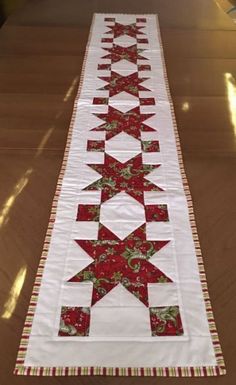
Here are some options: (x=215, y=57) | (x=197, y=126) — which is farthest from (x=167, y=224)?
(x=215, y=57)

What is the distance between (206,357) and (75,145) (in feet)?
2.36

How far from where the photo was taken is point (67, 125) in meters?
1.26

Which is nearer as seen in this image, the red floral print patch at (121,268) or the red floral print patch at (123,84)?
the red floral print patch at (121,268)

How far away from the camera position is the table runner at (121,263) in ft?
2.29

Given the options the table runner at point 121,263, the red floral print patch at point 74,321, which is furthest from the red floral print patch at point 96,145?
the red floral print patch at point 74,321

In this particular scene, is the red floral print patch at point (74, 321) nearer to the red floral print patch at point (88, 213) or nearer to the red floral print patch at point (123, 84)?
the red floral print patch at point (88, 213)

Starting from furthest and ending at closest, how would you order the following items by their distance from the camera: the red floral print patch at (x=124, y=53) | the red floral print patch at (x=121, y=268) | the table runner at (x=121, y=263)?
the red floral print patch at (x=124, y=53)
the red floral print patch at (x=121, y=268)
the table runner at (x=121, y=263)

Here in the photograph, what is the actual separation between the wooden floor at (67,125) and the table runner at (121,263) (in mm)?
24

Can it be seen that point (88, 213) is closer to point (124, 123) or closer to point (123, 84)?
point (124, 123)

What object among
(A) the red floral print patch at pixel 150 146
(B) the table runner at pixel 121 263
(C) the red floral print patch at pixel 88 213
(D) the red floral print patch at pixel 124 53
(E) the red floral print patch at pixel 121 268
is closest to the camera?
(B) the table runner at pixel 121 263

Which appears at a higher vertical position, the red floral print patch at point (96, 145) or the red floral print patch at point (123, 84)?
the red floral print patch at point (123, 84)

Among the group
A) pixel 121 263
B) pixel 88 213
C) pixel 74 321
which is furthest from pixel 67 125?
pixel 74 321

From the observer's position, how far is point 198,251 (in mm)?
871

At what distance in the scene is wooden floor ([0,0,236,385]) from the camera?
2.56 ft
